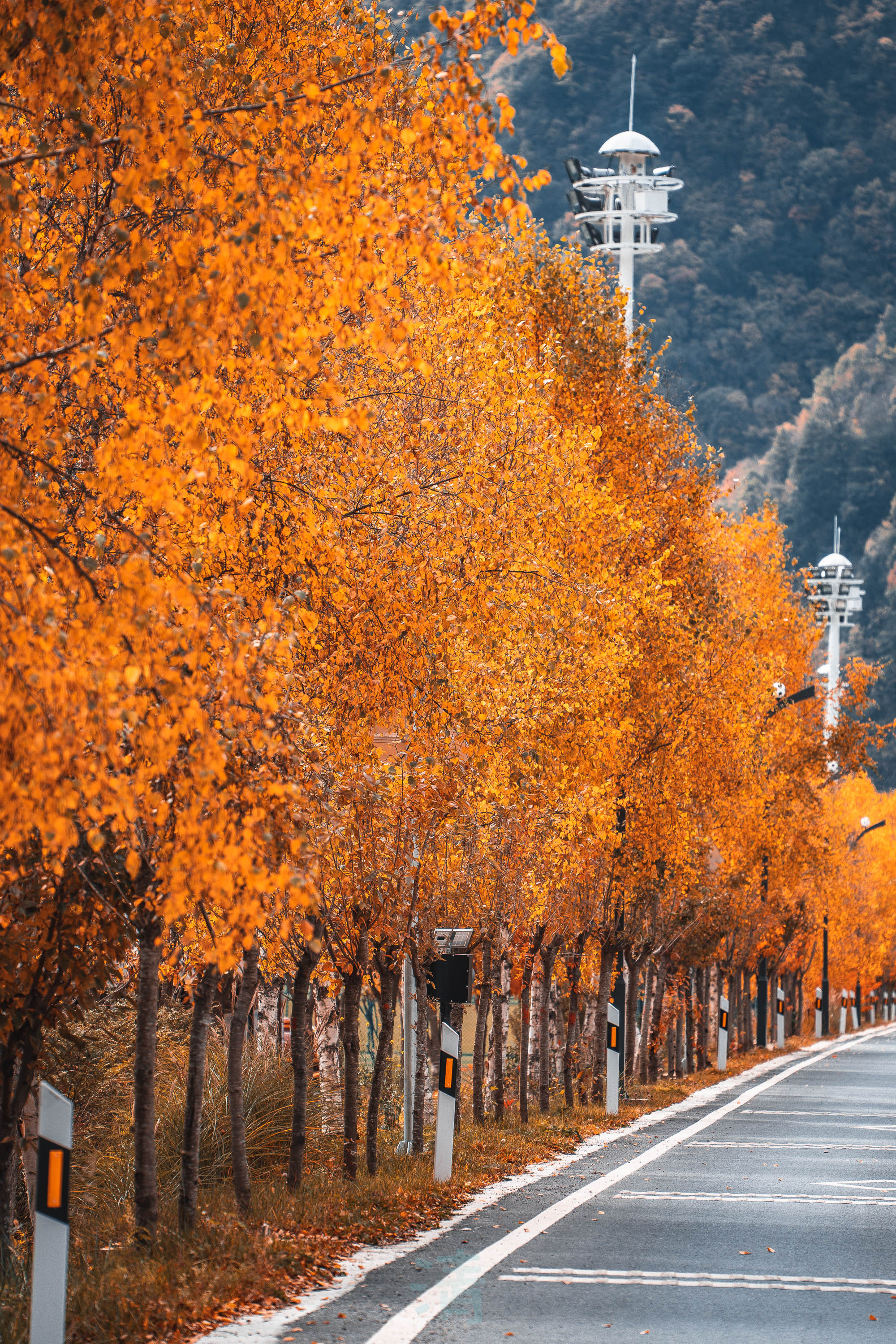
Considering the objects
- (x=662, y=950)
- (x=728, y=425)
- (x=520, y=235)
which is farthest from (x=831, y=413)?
(x=520, y=235)

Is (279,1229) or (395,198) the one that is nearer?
(395,198)

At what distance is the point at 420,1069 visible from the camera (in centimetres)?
1677

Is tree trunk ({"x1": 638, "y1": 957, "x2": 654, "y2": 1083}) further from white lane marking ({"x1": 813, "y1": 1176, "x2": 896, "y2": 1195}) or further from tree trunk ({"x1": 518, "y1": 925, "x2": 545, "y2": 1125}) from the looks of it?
white lane marking ({"x1": 813, "y1": 1176, "x2": 896, "y2": 1195})

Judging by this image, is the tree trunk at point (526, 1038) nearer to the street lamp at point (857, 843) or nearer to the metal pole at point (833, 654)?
the metal pole at point (833, 654)

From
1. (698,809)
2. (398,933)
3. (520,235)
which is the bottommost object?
(398,933)

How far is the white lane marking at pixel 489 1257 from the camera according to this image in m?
8.05

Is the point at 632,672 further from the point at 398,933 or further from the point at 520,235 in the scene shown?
the point at 398,933

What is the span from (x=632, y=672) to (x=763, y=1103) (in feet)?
19.1

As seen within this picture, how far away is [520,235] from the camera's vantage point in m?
19.8

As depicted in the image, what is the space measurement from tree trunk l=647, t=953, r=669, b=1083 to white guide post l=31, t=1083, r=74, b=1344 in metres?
25.2

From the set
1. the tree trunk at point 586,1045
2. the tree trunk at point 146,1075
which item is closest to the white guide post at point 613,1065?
the tree trunk at point 586,1045

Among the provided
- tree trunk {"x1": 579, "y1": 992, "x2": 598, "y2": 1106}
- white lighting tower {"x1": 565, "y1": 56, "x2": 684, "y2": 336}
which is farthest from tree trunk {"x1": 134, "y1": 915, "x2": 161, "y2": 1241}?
white lighting tower {"x1": 565, "y1": 56, "x2": 684, "y2": 336}

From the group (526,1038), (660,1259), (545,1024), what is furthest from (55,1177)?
(545,1024)

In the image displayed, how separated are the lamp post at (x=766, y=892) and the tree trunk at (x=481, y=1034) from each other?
1228 cm
